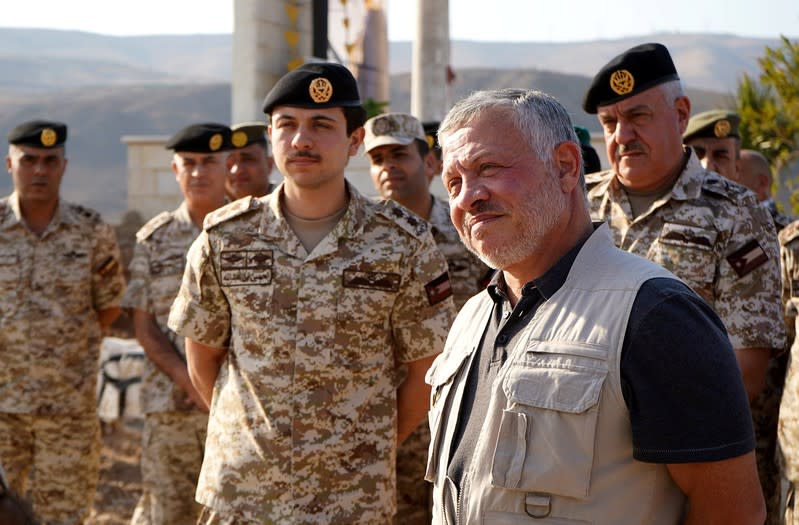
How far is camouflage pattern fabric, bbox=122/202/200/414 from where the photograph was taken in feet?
16.2

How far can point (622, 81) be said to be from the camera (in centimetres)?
353

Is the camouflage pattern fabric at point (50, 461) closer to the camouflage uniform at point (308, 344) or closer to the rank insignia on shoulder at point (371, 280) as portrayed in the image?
the camouflage uniform at point (308, 344)

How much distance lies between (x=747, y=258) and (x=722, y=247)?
0.30 feet

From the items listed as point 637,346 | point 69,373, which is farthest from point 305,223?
point 69,373

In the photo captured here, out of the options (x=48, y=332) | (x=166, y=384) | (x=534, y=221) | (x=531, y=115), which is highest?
(x=531, y=115)

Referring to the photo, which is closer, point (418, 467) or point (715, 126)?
point (418, 467)

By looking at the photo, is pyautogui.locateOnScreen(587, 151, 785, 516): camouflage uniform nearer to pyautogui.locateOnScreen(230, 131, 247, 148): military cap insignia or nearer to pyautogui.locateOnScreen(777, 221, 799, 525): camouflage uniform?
pyautogui.locateOnScreen(777, 221, 799, 525): camouflage uniform

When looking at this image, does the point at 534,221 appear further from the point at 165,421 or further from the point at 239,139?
Answer: the point at 239,139

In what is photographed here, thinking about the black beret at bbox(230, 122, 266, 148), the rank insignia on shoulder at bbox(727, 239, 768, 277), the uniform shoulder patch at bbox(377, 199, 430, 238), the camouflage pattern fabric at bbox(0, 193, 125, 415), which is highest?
the black beret at bbox(230, 122, 266, 148)

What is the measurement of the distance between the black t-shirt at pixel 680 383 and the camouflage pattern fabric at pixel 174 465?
3.39 meters

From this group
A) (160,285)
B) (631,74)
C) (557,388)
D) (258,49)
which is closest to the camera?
(557,388)

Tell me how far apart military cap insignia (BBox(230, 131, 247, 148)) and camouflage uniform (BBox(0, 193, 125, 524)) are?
0.97 meters

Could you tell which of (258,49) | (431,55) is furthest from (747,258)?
(431,55)

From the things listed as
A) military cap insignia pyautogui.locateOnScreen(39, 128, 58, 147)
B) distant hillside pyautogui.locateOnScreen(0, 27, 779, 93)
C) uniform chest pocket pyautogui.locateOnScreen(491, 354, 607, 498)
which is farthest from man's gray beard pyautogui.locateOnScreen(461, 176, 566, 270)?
distant hillside pyautogui.locateOnScreen(0, 27, 779, 93)
